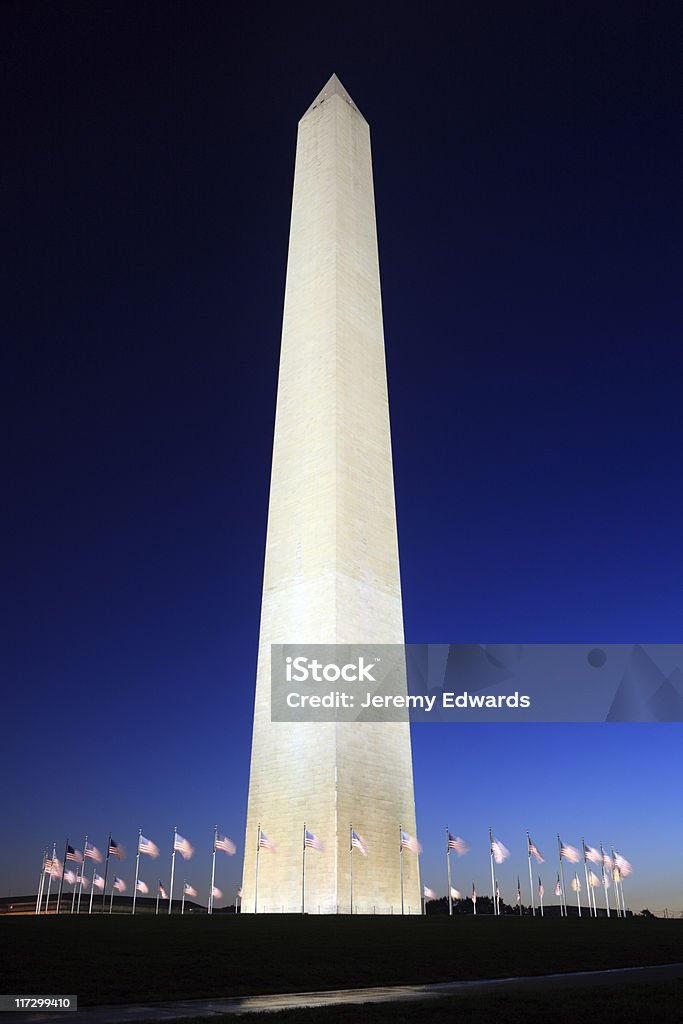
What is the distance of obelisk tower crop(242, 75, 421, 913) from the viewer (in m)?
28.9

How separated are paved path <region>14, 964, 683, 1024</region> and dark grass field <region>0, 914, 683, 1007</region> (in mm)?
523

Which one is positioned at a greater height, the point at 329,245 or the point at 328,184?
the point at 328,184

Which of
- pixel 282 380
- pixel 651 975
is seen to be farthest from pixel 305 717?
pixel 651 975

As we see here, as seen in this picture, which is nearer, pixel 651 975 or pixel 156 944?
pixel 651 975

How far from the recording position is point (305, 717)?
99.7 feet

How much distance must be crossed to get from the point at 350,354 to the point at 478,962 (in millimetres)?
25777

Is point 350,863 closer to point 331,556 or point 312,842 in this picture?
point 312,842

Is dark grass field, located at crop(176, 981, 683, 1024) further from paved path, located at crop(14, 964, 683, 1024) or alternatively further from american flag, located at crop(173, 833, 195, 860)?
american flag, located at crop(173, 833, 195, 860)

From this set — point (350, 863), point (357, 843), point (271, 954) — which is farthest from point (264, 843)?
point (271, 954)

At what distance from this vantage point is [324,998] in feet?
33.5

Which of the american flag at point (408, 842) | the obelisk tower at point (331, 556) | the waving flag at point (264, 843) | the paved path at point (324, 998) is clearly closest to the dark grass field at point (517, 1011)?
the paved path at point (324, 998)

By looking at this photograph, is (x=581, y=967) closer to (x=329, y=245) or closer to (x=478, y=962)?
(x=478, y=962)

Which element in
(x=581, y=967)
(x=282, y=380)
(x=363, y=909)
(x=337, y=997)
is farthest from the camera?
(x=282, y=380)

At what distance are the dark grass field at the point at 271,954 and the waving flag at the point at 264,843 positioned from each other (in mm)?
6456
